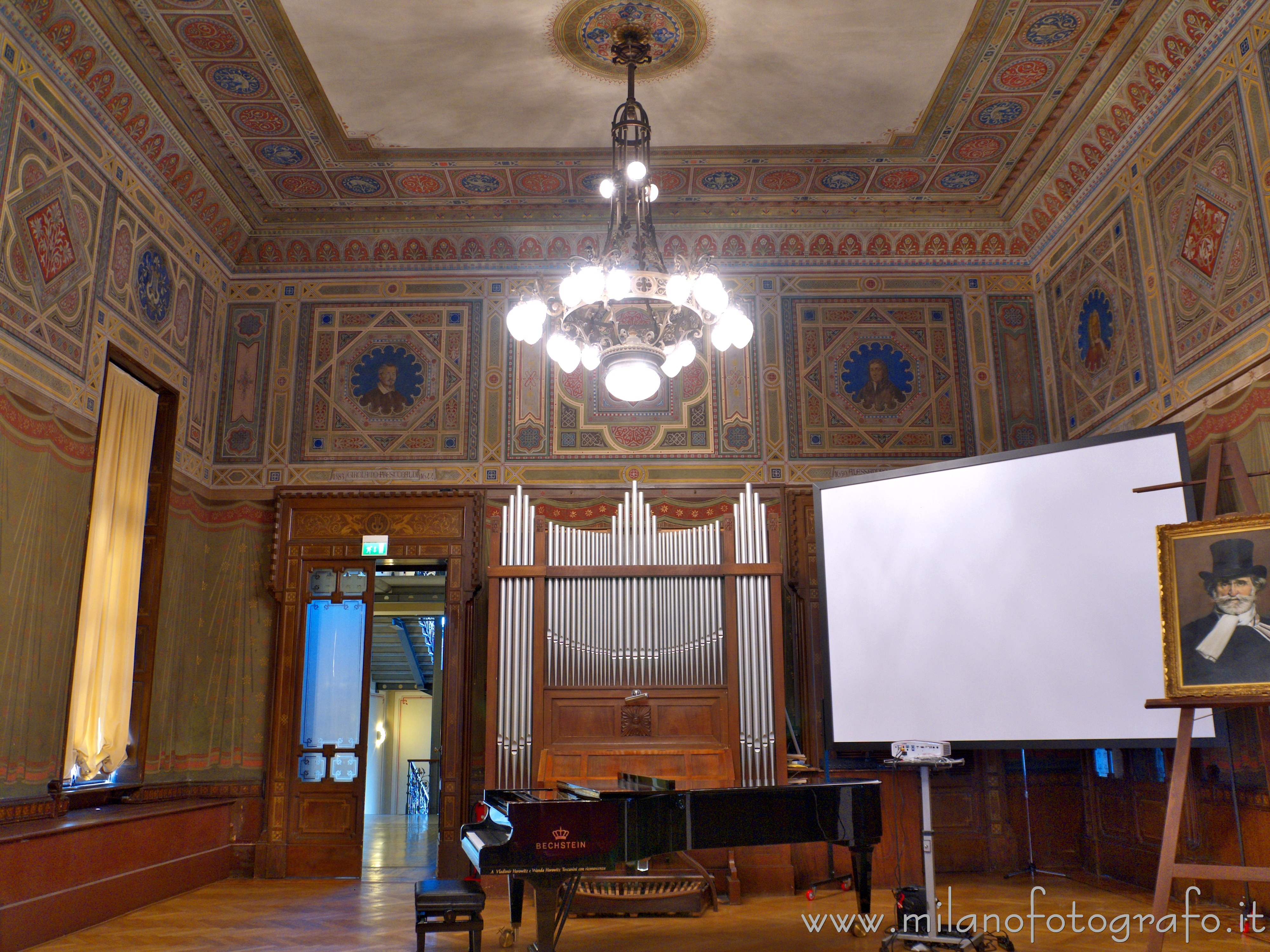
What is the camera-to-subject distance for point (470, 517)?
9141mm

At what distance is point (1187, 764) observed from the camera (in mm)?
5273

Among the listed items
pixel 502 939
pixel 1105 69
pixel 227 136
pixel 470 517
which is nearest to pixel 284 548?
pixel 470 517

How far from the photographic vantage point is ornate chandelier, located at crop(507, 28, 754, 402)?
5738 millimetres

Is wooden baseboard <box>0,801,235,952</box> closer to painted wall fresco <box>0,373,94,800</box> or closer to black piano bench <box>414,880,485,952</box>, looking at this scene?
painted wall fresco <box>0,373,94,800</box>

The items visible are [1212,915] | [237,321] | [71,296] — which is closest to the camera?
[1212,915]

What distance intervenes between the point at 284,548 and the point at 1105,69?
7.85m

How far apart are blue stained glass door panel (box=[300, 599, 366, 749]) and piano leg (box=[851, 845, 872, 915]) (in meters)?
4.63

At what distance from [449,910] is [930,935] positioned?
263 centimetres

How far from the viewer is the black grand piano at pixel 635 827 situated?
15.9ft

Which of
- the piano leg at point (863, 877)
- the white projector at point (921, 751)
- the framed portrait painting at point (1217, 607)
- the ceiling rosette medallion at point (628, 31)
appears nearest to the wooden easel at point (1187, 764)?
the framed portrait painting at point (1217, 607)

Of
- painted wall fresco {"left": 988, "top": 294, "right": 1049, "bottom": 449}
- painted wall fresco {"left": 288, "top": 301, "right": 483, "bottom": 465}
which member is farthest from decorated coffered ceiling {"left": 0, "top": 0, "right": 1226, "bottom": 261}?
painted wall fresco {"left": 288, "top": 301, "right": 483, "bottom": 465}

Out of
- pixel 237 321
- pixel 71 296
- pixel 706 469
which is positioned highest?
pixel 237 321

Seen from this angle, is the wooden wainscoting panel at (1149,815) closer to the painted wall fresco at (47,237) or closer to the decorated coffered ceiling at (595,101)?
the decorated coffered ceiling at (595,101)

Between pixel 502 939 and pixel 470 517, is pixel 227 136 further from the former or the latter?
pixel 502 939
